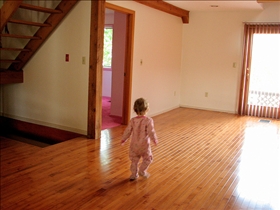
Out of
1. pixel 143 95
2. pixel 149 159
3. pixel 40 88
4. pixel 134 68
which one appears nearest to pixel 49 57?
pixel 40 88

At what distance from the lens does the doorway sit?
6785 millimetres

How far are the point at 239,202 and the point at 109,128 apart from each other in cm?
308

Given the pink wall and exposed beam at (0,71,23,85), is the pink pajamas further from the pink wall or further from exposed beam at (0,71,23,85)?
the pink wall

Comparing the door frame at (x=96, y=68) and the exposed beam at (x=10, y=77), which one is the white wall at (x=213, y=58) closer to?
the door frame at (x=96, y=68)

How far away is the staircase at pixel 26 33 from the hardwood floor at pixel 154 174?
1.27 metres

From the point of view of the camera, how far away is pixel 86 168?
3.62m

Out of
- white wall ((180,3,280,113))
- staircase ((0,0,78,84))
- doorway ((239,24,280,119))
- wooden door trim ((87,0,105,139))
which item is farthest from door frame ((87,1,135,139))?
doorway ((239,24,280,119))

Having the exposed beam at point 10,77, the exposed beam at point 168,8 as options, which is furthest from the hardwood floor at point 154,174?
the exposed beam at point 168,8

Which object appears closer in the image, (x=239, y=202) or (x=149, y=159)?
(x=239, y=202)

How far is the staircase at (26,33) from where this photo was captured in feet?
15.4

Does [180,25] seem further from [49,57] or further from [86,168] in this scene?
[86,168]

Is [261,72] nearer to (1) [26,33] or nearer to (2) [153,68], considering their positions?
(2) [153,68]

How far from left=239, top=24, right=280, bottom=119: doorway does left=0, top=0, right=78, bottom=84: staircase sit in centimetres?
413

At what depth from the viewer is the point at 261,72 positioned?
6.96 meters
